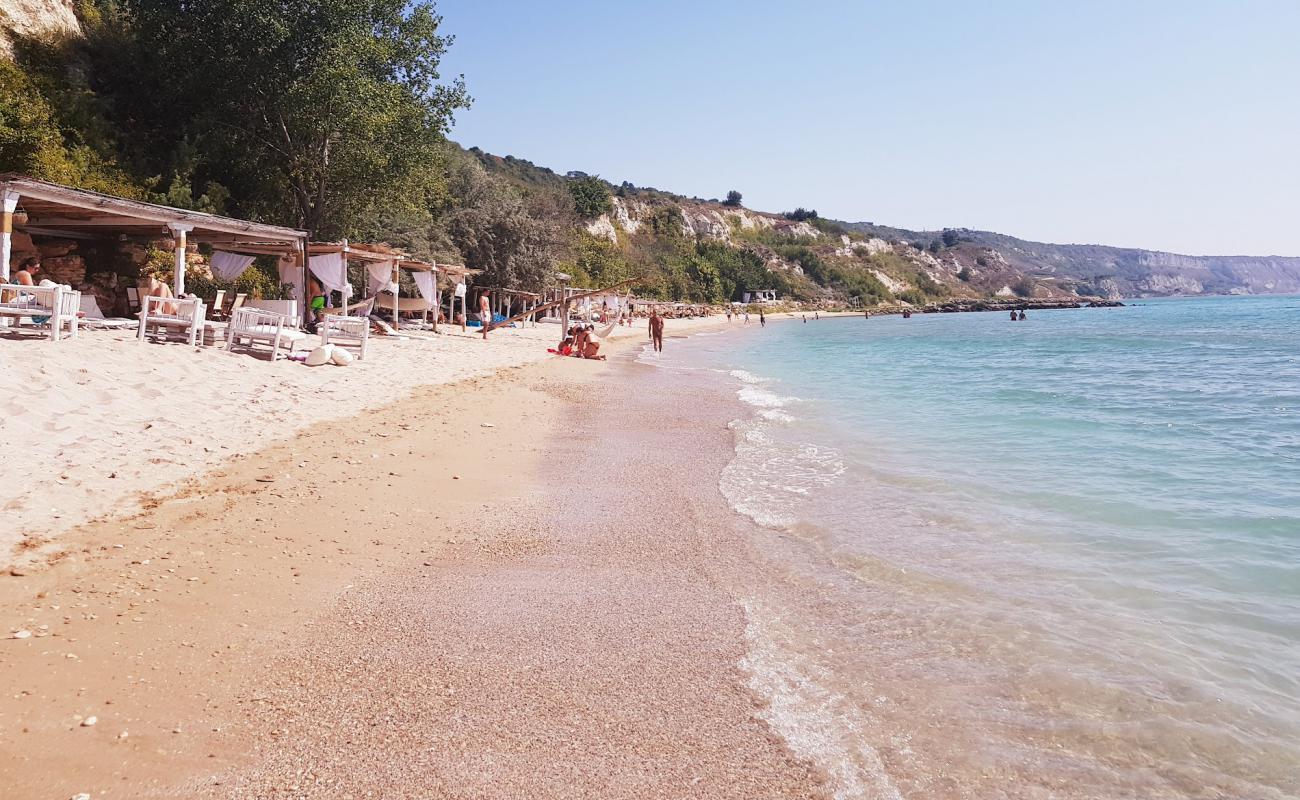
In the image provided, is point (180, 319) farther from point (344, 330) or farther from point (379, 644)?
point (379, 644)

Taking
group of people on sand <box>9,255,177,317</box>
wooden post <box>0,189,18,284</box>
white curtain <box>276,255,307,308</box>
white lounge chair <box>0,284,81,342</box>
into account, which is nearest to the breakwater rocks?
white curtain <box>276,255,307,308</box>

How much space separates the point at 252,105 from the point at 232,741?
26009 mm

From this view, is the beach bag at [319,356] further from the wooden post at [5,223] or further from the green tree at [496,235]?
the green tree at [496,235]

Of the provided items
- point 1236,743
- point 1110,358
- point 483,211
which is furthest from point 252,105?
point 1110,358

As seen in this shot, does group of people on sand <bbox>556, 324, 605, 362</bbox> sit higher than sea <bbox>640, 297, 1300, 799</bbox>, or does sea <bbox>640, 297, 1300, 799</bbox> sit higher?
group of people on sand <bbox>556, 324, 605, 362</bbox>

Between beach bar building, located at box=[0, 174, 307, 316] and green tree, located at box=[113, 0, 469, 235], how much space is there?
592cm

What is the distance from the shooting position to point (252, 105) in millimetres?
24453

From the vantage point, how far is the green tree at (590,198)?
284ft

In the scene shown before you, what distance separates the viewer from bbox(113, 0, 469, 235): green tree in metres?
22.6

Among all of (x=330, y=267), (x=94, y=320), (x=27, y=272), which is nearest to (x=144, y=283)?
(x=94, y=320)

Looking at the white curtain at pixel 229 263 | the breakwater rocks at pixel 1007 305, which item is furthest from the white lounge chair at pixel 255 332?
the breakwater rocks at pixel 1007 305

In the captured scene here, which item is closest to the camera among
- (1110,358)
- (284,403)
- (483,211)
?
(284,403)

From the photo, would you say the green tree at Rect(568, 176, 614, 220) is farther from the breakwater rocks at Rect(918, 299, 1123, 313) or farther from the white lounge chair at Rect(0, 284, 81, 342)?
the white lounge chair at Rect(0, 284, 81, 342)

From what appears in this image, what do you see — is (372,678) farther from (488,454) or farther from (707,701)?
(488,454)
